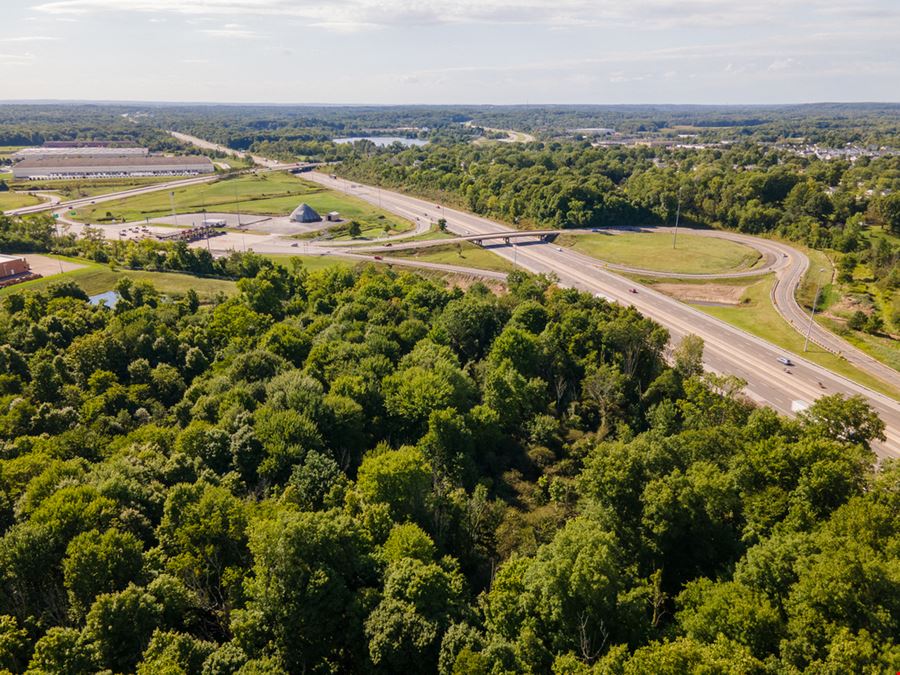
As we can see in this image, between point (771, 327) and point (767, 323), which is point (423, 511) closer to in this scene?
point (771, 327)

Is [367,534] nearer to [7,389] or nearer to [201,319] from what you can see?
[7,389]

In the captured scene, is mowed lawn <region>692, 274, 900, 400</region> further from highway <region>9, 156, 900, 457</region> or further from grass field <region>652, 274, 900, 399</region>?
highway <region>9, 156, 900, 457</region>

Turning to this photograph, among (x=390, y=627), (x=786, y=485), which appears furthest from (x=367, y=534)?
(x=786, y=485)

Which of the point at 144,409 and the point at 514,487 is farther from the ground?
the point at 144,409

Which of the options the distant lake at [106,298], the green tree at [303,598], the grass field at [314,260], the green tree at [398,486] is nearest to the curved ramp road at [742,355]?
the grass field at [314,260]

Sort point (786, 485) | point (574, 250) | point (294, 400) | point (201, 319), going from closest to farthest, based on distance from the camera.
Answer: point (786, 485) < point (294, 400) < point (201, 319) < point (574, 250)

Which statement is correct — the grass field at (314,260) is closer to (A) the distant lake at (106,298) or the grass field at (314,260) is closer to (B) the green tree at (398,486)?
(A) the distant lake at (106,298)

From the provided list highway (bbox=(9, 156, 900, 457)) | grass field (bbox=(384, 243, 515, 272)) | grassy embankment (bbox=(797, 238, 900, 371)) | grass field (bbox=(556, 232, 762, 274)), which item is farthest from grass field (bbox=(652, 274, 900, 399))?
grass field (bbox=(384, 243, 515, 272))
